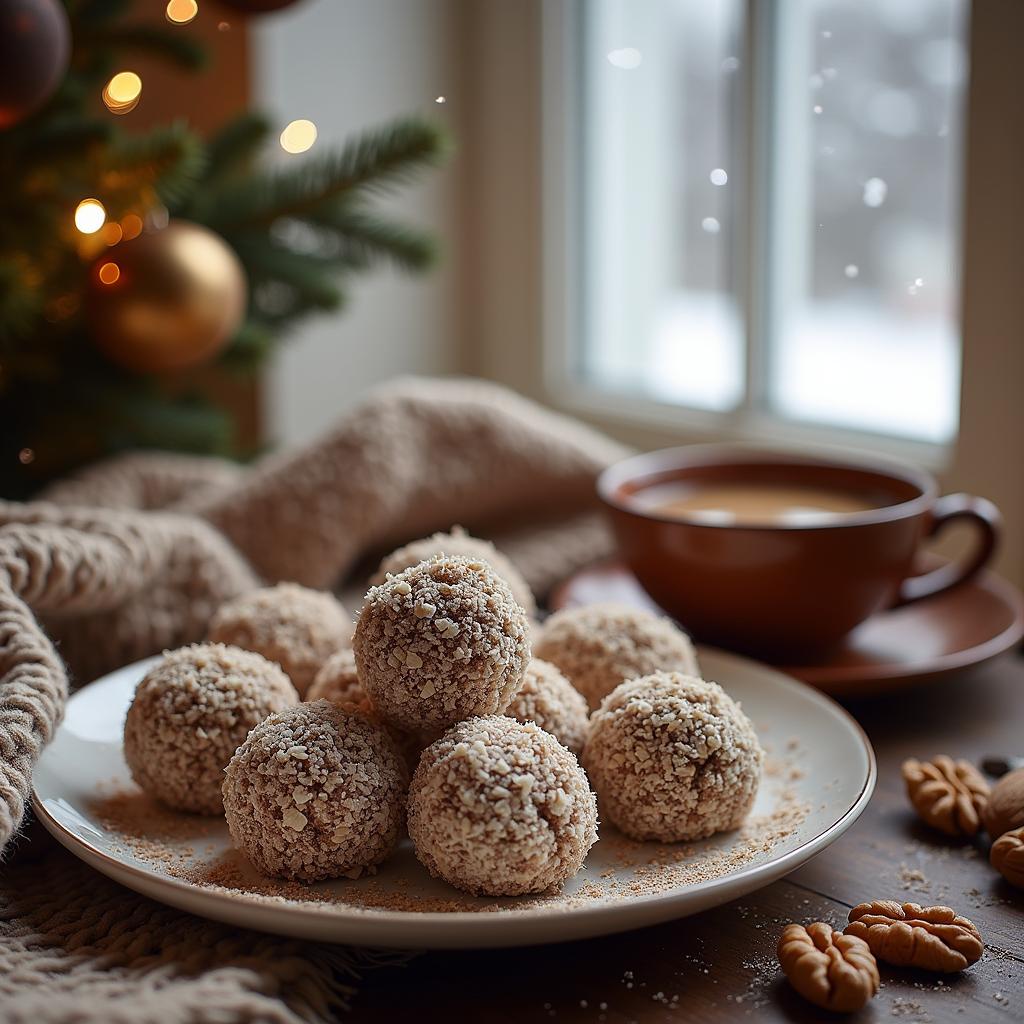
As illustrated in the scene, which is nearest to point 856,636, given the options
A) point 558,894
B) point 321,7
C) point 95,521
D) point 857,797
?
point 857,797

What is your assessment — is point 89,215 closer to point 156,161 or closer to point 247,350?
point 156,161

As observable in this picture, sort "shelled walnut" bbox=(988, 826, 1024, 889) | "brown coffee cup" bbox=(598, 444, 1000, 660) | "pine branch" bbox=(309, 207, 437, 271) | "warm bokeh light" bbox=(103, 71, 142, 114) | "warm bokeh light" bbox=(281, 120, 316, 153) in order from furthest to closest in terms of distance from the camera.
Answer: "warm bokeh light" bbox=(281, 120, 316, 153), "pine branch" bbox=(309, 207, 437, 271), "warm bokeh light" bbox=(103, 71, 142, 114), "brown coffee cup" bbox=(598, 444, 1000, 660), "shelled walnut" bbox=(988, 826, 1024, 889)

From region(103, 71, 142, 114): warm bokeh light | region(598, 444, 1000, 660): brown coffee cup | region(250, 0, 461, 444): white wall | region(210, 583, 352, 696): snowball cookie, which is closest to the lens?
region(210, 583, 352, 696): snowball cookie

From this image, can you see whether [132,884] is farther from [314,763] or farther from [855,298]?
[855,298]

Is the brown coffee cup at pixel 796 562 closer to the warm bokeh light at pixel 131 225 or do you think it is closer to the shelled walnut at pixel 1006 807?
the shelled walnut at pixel 1006 807

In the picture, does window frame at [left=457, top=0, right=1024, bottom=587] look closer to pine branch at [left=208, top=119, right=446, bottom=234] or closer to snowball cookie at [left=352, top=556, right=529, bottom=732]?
pine branch at [left=208, top=119, right=446, bottom=234]

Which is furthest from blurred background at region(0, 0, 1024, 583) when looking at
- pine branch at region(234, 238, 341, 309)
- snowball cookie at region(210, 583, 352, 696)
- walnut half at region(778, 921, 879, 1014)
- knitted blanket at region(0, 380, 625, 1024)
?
walnut half at region(778, 921, 879, 1014)

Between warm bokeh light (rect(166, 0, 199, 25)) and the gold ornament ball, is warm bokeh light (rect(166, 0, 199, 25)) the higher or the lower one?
the higher one

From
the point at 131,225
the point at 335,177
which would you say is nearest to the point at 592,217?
the point at 335,177
